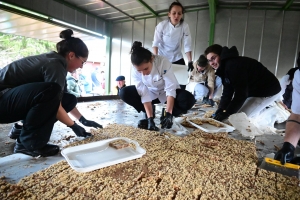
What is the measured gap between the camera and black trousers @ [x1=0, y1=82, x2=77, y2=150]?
3.85 feet

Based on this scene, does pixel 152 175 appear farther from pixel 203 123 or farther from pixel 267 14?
pixel 267 14

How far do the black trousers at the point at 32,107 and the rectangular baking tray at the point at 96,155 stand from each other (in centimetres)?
20

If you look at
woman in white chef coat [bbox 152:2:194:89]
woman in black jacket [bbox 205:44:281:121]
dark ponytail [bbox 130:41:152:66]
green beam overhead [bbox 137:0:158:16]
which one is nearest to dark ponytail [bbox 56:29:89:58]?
dark ponytail [bbox 130:41:152:66]

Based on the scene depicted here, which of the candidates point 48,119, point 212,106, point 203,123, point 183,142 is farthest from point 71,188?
point 212,106

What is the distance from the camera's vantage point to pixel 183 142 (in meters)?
1.49

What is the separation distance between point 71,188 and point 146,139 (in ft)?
2.41

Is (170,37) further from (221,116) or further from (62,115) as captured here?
(62,115)

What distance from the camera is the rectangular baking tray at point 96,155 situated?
3.46 ft

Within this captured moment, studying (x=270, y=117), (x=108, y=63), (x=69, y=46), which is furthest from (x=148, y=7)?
(x=69, y=46)

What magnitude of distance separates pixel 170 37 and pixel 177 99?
1067 mm

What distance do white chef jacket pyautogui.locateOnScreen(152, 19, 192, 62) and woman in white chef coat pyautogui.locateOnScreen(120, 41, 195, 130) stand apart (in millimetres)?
852

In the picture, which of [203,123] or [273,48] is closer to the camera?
[203,123]

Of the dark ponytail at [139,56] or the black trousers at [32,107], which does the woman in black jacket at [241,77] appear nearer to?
the dark ponytail at [139,56]

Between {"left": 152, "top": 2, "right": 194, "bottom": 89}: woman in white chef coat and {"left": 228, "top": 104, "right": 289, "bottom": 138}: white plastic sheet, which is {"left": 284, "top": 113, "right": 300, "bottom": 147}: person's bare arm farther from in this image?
{"left": 152, "top": 2, "right": 194, "bottom": 89}: woman in white chef coat
